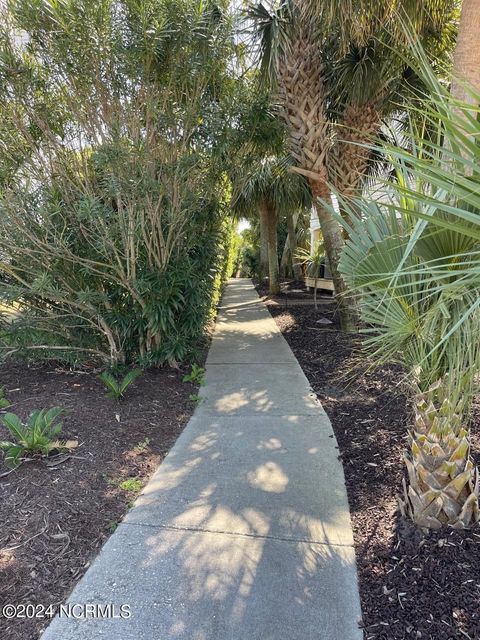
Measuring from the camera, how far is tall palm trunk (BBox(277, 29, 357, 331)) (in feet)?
19.5

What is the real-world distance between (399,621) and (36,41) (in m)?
5.56

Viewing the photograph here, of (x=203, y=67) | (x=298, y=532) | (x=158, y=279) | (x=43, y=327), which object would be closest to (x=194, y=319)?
(x=158, y=279)

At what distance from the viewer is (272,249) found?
13.6 meters

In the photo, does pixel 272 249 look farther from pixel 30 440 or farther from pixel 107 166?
pixel 30 440

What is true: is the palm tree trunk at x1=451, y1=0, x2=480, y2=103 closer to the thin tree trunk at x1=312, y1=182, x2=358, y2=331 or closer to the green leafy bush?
the green leafy bush

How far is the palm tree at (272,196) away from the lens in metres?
12.0

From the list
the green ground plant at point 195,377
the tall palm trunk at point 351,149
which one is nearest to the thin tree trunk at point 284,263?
the tall palm trunk at point 351,149

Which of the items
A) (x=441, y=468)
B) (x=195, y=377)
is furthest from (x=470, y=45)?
(x=195, y=377)

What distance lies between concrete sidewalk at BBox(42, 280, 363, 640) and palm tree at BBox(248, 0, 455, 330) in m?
2.50

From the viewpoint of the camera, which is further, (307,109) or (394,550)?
(307,109)

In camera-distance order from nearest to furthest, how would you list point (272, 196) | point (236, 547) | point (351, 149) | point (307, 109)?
1. point (236, 547)
2. point (307, 109)
3. point (351, 149)
4. point (272, 196)

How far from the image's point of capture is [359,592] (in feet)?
6.74

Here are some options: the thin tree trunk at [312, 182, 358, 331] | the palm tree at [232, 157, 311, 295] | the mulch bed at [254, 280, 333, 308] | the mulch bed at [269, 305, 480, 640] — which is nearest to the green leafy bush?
the thin tree trunk at [312, 182, 358, 331]

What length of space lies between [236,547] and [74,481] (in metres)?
1.31
